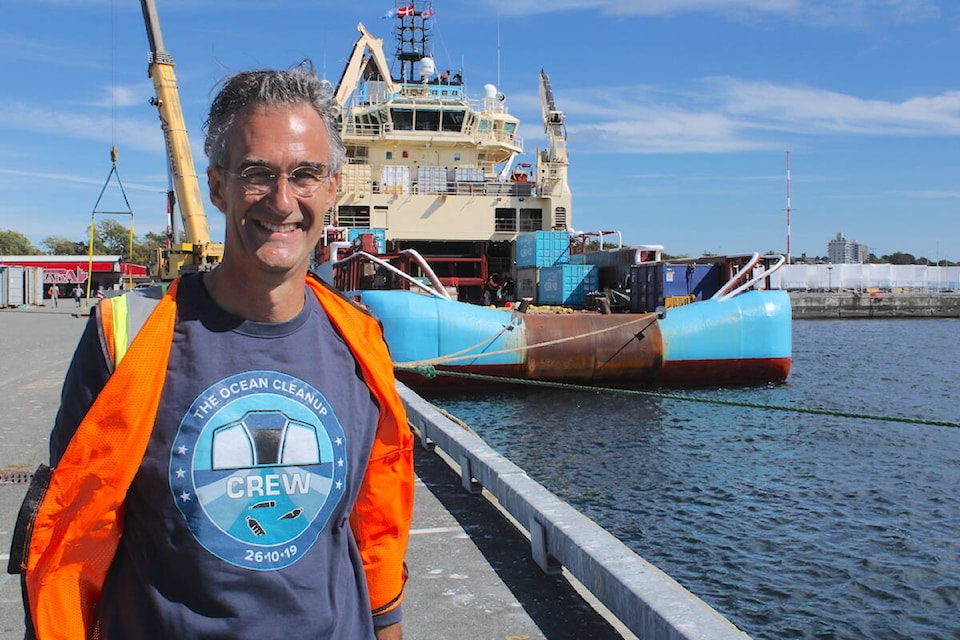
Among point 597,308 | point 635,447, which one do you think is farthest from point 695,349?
point 635,447

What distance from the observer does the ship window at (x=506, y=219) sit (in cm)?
2380

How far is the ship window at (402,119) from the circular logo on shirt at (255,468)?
24.7 metres

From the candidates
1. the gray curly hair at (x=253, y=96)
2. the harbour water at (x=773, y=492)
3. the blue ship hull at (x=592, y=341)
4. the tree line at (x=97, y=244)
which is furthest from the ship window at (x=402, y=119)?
the tree line at (x=97, y=244)

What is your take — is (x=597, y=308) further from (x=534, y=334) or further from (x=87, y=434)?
(x=87, y=434)

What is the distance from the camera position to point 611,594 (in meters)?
3.40

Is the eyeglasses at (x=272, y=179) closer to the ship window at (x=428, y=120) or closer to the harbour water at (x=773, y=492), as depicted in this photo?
the harbour water at (x=773, y=492)

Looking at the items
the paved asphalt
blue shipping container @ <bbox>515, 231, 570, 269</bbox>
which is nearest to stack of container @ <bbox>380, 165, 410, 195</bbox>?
blue shipping container @ <bbox>515, 231, 570, 269</bbox>

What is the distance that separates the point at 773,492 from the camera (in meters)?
8.93

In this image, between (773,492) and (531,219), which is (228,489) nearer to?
(773,492)

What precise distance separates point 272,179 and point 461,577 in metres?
2.92

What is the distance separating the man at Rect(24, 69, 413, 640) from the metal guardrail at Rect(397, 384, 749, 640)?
5.14 feet

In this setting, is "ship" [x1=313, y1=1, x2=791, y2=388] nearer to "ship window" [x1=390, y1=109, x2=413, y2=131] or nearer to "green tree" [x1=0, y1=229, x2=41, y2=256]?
"ship window" [x1=390, y1=109, x2=413, y2=131]

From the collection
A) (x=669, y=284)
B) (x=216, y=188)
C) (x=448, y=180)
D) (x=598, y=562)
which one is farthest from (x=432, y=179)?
(x=216, y=188)

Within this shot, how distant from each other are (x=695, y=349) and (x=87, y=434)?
1517 cm
